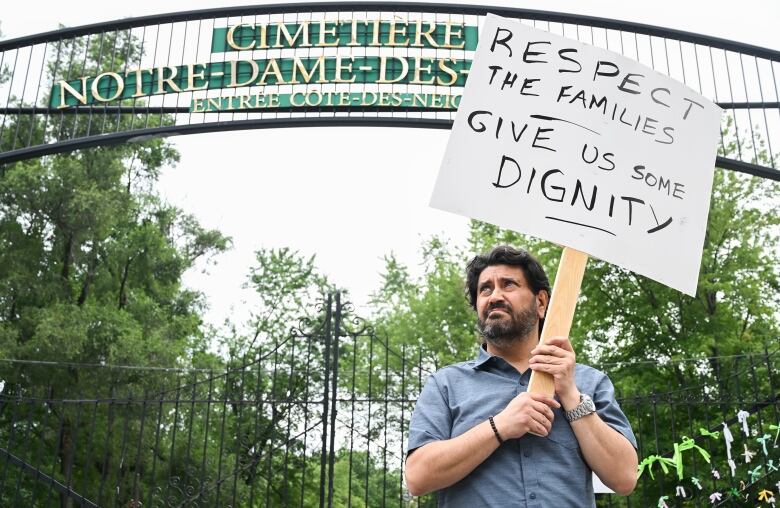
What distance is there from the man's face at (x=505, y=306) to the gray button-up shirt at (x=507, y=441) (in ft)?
0.31

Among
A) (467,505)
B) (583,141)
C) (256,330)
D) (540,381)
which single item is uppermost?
(256,330)

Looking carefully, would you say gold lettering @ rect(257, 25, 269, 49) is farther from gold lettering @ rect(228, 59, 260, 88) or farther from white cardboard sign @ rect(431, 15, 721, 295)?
white cardboard sign @ rect(431, 15, 721, 295)

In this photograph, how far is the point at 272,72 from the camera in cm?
695

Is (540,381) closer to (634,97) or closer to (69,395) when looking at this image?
(634,97)

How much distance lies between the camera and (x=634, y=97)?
240cm

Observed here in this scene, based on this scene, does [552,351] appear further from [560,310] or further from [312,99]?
[312,99]

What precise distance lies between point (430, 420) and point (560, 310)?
483 millimetres

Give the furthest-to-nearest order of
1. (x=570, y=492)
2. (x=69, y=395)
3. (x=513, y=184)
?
(x=69, y=395) → (x=513, y=184) → (x=570, y=492)

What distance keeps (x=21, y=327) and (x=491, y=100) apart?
15.4 m

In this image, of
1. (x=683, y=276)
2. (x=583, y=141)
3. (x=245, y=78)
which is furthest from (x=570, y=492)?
(x=245, y=78)

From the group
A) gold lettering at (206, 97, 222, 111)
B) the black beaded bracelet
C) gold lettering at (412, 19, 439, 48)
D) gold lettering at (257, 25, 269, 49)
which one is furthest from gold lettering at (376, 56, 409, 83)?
the black beaded bracelet

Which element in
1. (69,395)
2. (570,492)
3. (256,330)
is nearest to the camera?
(570,492)

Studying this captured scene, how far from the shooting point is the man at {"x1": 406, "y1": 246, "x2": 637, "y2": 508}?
190cm

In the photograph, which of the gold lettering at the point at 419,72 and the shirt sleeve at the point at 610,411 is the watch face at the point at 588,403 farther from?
the gold lettering at the point at 419,72
